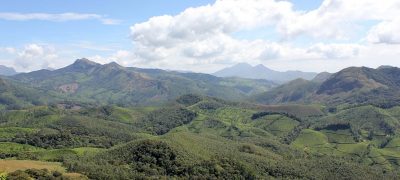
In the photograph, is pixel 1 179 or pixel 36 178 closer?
pixel 1 179

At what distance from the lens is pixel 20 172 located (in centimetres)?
18400

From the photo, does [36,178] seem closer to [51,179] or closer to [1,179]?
[51,179]

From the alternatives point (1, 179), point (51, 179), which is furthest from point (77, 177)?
point (1, 179)

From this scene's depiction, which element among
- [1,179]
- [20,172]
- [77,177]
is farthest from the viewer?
[77,177]

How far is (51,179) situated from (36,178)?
6177mm

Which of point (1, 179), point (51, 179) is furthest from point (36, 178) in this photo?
point (1, 179)

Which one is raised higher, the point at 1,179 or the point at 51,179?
the point at 1,179

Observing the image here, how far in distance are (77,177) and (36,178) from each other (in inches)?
704

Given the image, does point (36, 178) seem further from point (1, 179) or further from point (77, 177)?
point (1, 179)

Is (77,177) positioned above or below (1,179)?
below

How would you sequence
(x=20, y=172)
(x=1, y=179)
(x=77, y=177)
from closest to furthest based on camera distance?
(x=1, y=179) < (x=20, y=172) < (x=77, y=177)

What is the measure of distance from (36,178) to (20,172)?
7.05m

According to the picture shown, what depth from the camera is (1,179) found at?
208 ft

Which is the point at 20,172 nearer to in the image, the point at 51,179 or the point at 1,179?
the point at 51,179
